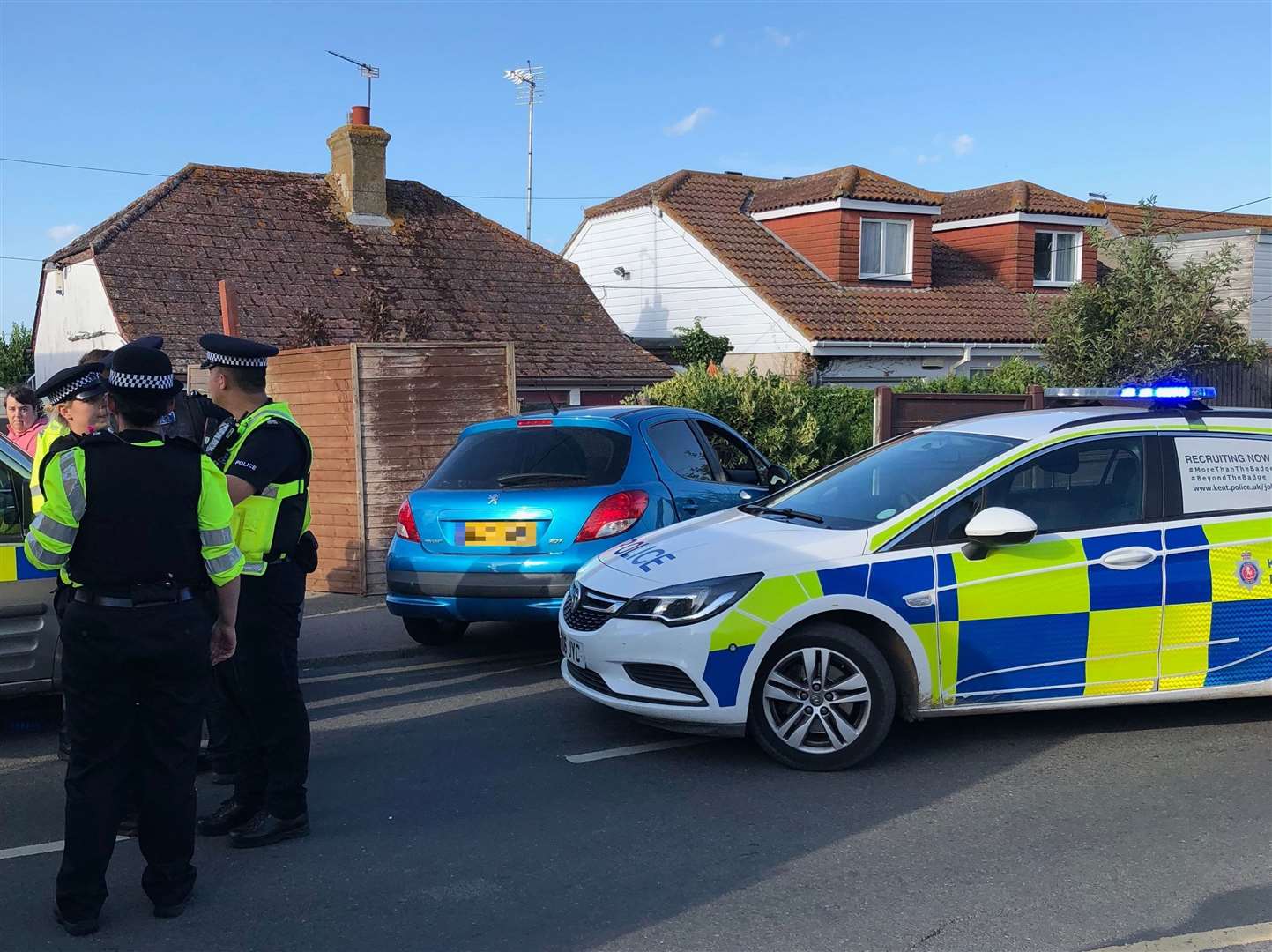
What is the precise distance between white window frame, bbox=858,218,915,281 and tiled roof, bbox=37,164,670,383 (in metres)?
6.04

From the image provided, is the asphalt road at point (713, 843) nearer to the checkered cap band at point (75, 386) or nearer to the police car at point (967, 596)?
the police car at point (967, 596)

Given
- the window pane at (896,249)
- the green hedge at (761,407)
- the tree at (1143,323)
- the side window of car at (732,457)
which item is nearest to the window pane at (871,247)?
the window pane at (896,249)

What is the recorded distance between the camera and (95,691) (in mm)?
3971

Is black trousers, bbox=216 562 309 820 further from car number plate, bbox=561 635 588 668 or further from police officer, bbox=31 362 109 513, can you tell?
car number plate, bbox=561 635 588 668

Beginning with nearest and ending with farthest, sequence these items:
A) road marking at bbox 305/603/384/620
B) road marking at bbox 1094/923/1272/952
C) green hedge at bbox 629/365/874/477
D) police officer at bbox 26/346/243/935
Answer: road marking at bbox 1094/923/1272/952 < police officer at bbox 26/346/243/935 < road marking at bbox 305/603/384/620 < green hedge at bbox 629/365/874/477

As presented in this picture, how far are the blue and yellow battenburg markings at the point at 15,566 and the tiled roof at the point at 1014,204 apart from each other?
80.2 ft

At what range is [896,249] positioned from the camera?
2570 centimetres

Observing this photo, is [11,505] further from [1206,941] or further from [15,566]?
[1206,941]

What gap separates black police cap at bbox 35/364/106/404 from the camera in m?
5.02

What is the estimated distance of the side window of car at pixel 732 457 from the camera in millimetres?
8812

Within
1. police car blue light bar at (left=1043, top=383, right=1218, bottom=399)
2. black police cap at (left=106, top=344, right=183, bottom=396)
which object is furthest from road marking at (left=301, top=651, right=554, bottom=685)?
black police cap at (left=106, top=344, right=183, bottom=396)

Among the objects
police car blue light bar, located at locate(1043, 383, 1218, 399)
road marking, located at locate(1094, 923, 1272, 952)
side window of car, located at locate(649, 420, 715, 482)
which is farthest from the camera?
side window of car, located at locate(649, 420, 715, 482)

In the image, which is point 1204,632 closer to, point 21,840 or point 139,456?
point 139,456

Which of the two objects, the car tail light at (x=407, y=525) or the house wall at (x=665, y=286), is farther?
the house wall at (x=665, y=286)
